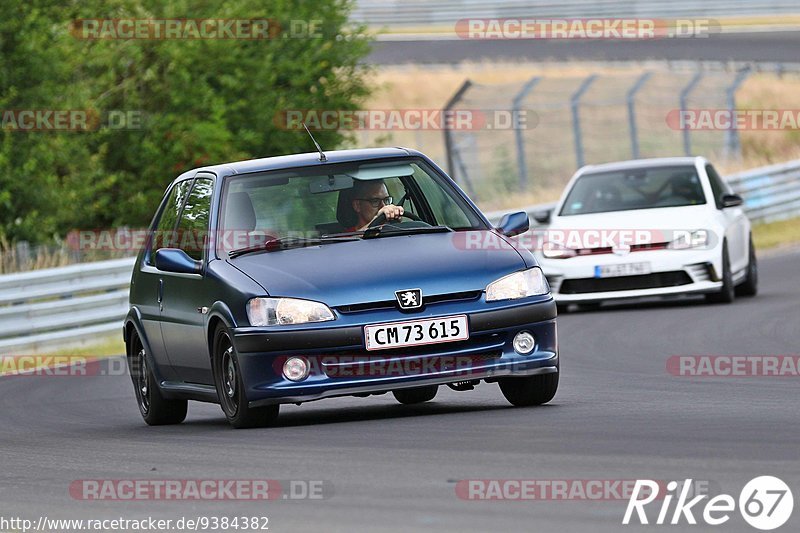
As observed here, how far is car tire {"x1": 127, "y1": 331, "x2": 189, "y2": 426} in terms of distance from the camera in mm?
11438

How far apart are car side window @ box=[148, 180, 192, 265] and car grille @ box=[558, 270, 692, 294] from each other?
7.59 meters

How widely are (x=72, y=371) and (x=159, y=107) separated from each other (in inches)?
610

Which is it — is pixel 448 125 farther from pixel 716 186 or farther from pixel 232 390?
pixel 232 390

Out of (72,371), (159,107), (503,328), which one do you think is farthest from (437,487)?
(159,107)

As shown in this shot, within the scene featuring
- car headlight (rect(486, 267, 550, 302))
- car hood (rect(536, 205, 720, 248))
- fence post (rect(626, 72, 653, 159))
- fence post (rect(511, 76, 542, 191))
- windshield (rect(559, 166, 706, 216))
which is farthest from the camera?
fence post (rect(626, 72, 653, 159))

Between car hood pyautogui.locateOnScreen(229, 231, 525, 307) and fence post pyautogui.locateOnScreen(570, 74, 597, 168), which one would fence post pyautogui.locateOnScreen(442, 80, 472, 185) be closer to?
fence post pyautogui.locateOnScreen(570, 74, 597, 168)

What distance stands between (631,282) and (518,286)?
8.82 m

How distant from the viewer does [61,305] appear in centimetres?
2022

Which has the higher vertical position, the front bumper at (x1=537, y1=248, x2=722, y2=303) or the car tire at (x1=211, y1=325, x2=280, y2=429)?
the car tire at (x1=211, y1=325, x2=280, y2=429)

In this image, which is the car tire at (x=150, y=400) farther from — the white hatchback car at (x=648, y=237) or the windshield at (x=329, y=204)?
the white hatchback car at (x=648, y=237)

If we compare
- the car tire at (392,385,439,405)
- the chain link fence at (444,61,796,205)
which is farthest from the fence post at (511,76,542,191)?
the car tire at (392,385,439,405)

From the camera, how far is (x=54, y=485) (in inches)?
323

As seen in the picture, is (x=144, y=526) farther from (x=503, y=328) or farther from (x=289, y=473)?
(x=503, y=328)

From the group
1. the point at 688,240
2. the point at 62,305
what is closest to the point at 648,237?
the point at 688,240
